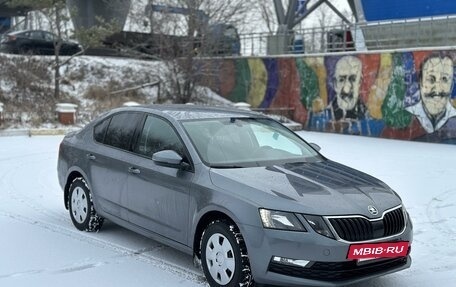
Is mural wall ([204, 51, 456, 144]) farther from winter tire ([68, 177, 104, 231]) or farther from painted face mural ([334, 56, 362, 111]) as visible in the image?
winter tire ([68, 177, 104, 231])

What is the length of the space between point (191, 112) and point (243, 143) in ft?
2.28

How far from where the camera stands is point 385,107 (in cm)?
1920

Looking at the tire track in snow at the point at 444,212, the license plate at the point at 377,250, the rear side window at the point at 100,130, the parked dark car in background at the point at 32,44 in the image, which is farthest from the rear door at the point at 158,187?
the parked dark car in background at the point at 32,44

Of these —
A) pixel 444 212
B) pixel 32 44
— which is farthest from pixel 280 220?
pixel 32 44

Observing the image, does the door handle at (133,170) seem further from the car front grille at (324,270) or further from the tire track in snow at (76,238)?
the car front grille at (324,270)

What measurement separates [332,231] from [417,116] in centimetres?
1504

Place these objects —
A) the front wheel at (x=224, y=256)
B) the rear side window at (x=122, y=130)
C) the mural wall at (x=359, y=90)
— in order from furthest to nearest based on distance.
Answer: the mural wall at (x=359, y=90) → the rear side window at (x=122, y=130) → the front wheel at (x=224, y=256)

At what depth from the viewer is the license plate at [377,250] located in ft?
13.5

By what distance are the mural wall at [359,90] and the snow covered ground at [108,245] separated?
701cm

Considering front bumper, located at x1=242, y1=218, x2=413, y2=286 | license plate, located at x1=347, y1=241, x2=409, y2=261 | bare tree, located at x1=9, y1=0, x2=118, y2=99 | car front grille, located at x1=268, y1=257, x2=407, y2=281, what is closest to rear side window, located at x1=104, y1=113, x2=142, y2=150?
front bumper, located at x1=242, y1=218, x2=413, y2=286

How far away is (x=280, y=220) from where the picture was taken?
4.17 metres

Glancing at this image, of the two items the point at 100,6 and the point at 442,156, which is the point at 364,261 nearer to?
the point at 442,156

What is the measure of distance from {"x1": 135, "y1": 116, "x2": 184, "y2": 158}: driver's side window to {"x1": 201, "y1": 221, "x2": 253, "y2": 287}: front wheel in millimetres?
926

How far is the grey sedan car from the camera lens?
4137 millimetres
